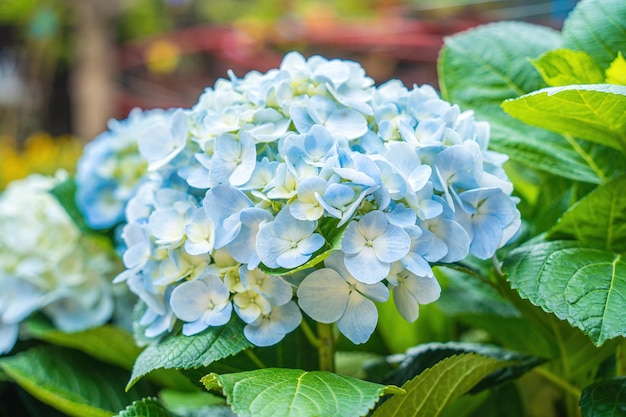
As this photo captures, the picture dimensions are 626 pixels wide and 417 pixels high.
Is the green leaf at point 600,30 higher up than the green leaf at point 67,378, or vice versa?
the green leaf at point 600,30

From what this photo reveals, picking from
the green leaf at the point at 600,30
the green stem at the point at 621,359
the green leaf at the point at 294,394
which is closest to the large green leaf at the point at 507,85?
the green leaf at the point at 600,30

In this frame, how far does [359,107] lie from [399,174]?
3.8 inches

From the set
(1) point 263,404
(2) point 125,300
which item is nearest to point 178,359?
(1) point 263,404

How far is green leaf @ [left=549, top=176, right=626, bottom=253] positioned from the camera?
600 mm

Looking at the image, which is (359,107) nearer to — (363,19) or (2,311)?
(2,311)

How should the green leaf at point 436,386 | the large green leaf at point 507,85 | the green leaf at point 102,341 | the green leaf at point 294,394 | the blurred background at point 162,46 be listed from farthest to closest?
the blurred background at point 162,46
the green leaf at point 102,341
the large green leaf at point 507,85
the green leaf at point 436,386
the green leaf at point 294,394

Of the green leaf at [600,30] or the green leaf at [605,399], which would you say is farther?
the green leaf at [600,30]

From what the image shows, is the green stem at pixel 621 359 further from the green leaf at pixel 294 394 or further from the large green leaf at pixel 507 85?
the green leaf at pixel 294 394

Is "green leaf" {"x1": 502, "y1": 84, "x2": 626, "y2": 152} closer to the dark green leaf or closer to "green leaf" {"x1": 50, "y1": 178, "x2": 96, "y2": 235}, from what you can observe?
the dark green leaf

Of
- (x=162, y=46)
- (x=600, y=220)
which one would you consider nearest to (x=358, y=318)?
(x=600, y=220)

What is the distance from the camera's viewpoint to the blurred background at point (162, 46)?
7.48 feet

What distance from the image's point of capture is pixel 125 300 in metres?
0.92

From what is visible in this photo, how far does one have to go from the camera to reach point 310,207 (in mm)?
505

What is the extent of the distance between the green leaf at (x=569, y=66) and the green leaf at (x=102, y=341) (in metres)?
0.53
